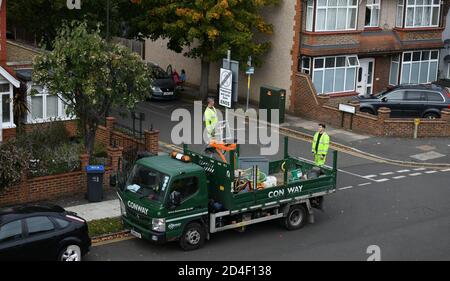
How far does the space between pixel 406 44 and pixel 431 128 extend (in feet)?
28.0

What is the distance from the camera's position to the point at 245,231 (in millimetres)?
16672

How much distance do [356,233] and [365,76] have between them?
1950cm

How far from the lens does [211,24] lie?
99.2ft

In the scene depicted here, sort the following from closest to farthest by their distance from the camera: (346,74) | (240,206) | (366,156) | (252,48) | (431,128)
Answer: (240,206)
(366,156)
(431,128)
(252,48)
(346,74)

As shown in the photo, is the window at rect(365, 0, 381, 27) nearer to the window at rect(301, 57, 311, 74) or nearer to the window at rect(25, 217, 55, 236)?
the window at rect(301, 57, 311, 74)

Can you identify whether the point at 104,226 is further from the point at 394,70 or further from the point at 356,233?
the point at 394,70

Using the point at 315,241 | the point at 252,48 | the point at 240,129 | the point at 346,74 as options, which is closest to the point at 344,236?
the point at 315,241

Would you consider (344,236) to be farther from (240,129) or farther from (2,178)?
(240,129)

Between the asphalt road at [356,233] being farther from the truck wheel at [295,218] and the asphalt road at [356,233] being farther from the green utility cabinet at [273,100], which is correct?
the green utility cabinet at [273,100]

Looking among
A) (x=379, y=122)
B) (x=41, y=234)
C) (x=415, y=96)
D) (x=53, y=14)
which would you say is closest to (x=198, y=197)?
(x=41, y=234)

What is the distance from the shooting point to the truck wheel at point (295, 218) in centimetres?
1666

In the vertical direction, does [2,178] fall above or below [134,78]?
below

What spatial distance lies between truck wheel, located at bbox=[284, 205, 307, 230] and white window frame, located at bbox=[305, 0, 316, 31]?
52.5 ft

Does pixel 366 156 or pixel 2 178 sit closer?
pixel 2 178
